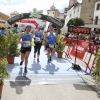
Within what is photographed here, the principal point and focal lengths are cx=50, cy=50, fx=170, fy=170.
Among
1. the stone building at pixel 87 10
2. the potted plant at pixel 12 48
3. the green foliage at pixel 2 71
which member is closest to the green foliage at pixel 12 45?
the potted plant at pixel 12 48

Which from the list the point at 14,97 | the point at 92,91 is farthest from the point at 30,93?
the point at 92,91

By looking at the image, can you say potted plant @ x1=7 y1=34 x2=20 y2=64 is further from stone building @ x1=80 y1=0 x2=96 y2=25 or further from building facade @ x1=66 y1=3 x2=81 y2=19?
building facade @ x1=66 y1=3 x2=81 y2=19

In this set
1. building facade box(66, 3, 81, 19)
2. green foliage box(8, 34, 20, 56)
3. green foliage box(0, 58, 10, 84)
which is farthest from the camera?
building facade box(66, 3, 81, 19)

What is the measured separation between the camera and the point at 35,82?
549cm

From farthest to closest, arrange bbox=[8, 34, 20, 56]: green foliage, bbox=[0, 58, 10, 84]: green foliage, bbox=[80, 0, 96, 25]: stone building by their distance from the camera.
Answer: bbox=[80, 0, 96, 25]: stone building, bbox=[8, 34, 20, 56]: green foliage, bbox=[0, 58, 10, 84]: green foliage

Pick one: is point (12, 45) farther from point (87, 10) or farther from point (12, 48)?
point (87, 10)

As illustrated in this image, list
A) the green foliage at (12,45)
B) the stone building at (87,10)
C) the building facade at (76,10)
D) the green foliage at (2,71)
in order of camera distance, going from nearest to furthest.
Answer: the green foliage at (2,71) → the green foliage at (12,45) → the stone building at (87,10) → the building facade at (76,10)

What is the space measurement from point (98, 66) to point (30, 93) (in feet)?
6.83

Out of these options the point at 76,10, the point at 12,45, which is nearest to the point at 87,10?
the point at 76,10

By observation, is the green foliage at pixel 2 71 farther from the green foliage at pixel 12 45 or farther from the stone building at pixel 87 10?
the stone building at pixel 87 10

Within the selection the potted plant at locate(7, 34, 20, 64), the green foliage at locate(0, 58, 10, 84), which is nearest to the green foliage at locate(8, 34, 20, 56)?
the potted plant at locate(7, 34, 20, 64)

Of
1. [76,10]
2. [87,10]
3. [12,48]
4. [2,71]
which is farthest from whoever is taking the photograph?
[76,10]

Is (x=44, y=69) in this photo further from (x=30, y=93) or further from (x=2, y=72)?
(x=2, y=72)

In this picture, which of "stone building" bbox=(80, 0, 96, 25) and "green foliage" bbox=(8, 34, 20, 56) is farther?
"stone building" bbox=(80, 0, 96, 25)
